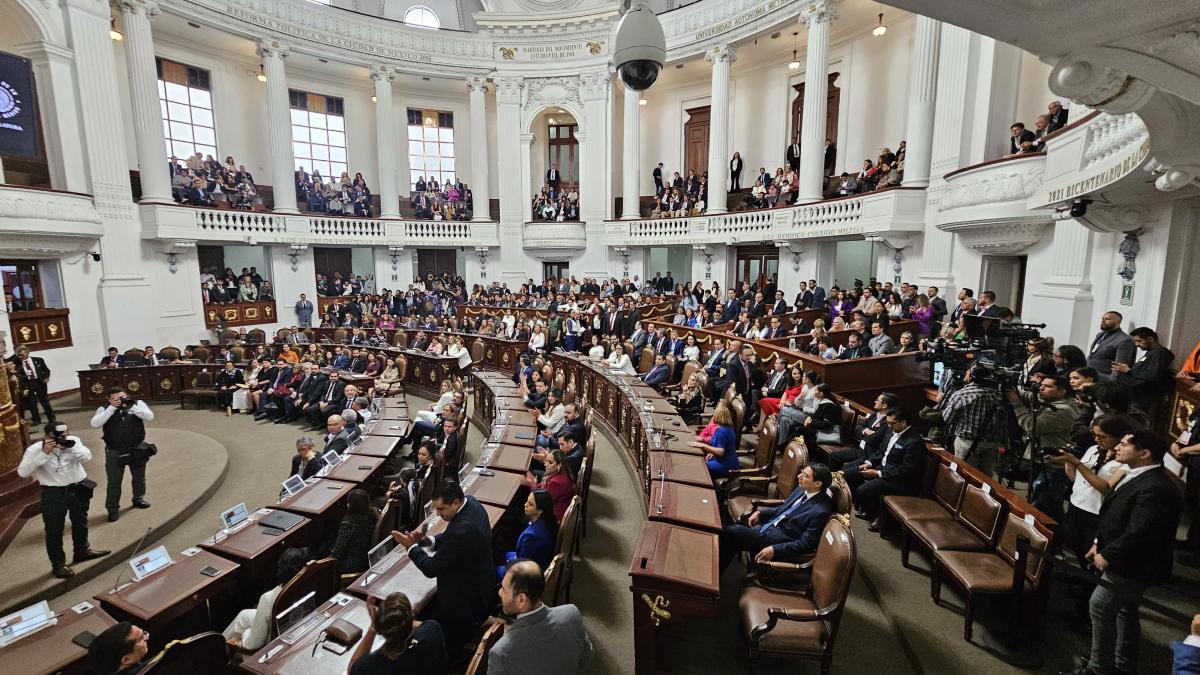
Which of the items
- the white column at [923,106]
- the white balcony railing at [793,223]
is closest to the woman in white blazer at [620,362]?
the white balcony railing at [793,223]

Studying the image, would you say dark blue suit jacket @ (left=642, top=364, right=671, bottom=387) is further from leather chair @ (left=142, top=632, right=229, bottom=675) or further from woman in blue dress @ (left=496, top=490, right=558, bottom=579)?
leather chair @ (left=142, top=632, right=229, bottom=675)

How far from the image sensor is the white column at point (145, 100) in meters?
14.1

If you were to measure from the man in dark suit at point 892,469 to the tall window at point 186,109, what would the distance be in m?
22.1

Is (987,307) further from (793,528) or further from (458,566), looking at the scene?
(458,566)

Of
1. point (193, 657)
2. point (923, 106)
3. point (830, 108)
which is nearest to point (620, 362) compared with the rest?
point (193, 657)

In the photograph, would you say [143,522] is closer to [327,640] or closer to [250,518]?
[250,518]

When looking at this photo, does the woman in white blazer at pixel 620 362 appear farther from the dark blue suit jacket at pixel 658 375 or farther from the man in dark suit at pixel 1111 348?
the man in dark suit at pixel 1111 348

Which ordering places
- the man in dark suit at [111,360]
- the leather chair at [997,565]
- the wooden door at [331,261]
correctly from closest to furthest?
the leather chair at [997,565]
the man in dark suit at [111,360]
the wooden door at [331,261]

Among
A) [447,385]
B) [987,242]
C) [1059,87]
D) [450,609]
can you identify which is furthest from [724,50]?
[450,609]

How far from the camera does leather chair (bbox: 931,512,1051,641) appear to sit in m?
3.36

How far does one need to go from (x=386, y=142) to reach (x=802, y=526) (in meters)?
20.6

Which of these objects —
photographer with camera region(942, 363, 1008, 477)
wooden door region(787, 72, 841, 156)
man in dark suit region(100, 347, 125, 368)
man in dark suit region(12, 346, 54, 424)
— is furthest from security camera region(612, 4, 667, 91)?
wooden door region(787, 72, 841, 156)

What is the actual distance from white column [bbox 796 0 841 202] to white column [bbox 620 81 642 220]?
21.1ft

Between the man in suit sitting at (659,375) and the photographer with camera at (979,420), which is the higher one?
the photographer with camera at (979,420)
